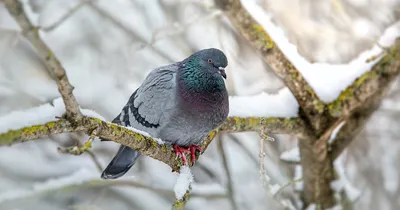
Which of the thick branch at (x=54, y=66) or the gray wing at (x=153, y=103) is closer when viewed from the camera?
the thick branch at (x=54, y=66)

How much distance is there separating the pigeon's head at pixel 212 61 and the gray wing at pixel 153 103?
22 cm

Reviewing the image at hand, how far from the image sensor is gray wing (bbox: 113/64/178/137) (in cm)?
374

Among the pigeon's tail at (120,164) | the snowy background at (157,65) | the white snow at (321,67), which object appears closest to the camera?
the pigeon's tail at (120,164)

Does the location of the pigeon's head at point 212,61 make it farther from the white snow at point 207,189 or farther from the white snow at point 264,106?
the white snow at point 207,189

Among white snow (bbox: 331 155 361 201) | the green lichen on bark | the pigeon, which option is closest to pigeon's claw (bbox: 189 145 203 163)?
the pigeon

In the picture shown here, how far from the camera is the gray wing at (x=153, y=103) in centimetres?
374

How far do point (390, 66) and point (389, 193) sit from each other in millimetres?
3527

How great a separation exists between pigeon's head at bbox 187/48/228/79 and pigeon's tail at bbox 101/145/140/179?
3.19 feet

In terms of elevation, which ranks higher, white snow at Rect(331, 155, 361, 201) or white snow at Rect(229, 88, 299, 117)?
white snow at Rect(229, 88, 299, 117)

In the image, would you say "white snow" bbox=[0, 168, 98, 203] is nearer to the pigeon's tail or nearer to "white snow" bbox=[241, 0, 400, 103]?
the pigeon's tail

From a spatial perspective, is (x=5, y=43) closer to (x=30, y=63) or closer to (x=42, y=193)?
(x=30, y=63)

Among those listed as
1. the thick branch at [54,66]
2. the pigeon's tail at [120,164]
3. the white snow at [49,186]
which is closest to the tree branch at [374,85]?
the pigeon's tail at [120,164]

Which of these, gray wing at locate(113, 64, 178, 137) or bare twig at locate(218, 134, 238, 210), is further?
bare twig at locate(218, 134, 238, 210)

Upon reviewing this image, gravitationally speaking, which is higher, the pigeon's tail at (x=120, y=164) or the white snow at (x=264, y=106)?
the white snow at (x=264, y=106)
